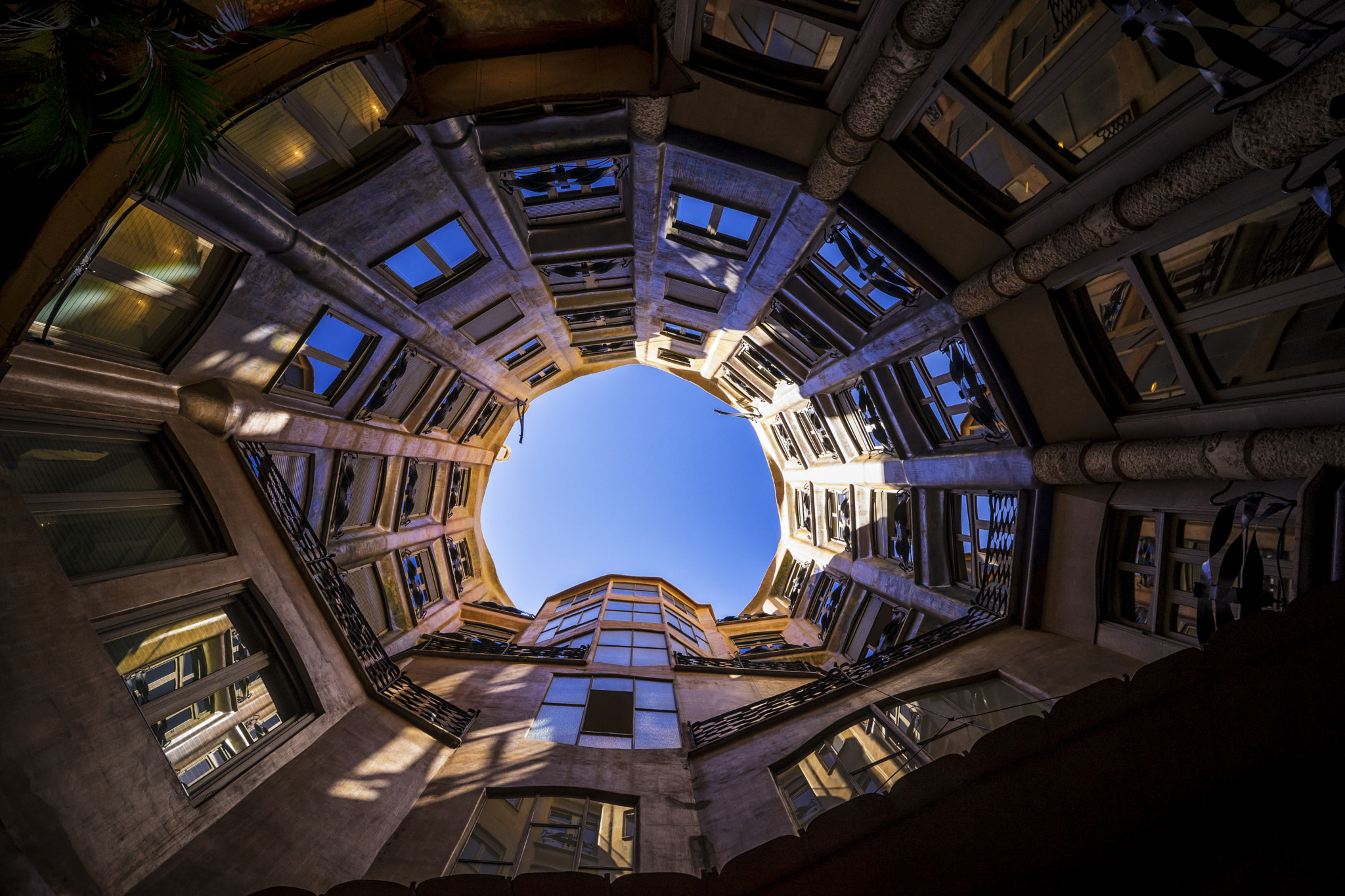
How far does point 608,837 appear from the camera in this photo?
9039mm

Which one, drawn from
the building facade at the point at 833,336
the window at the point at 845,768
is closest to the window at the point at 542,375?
the building facade at the point at 833,336

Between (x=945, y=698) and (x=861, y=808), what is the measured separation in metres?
6.78

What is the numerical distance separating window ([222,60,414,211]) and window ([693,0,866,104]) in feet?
18.7

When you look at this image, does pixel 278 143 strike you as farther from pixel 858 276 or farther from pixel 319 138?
pixel 858 276

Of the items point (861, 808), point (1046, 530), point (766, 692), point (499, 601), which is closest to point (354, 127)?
point (861, 808)

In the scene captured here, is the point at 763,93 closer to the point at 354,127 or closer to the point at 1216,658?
the point at 354,127

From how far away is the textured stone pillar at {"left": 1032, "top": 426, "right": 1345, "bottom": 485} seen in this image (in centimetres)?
657

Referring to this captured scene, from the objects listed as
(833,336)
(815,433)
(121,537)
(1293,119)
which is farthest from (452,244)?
(815,433)

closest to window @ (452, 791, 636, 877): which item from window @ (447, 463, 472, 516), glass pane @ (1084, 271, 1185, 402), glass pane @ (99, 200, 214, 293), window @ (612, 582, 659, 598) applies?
glass pane @ (99, 200, 214, 293)

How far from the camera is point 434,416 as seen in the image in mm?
20188

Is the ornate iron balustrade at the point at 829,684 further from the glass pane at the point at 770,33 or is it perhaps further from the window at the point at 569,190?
the window at the point at 569,190

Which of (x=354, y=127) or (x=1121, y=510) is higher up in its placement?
Result: (x=354, y=127)

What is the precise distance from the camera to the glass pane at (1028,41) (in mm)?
7145

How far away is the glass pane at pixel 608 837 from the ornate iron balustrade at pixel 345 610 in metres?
3.61
